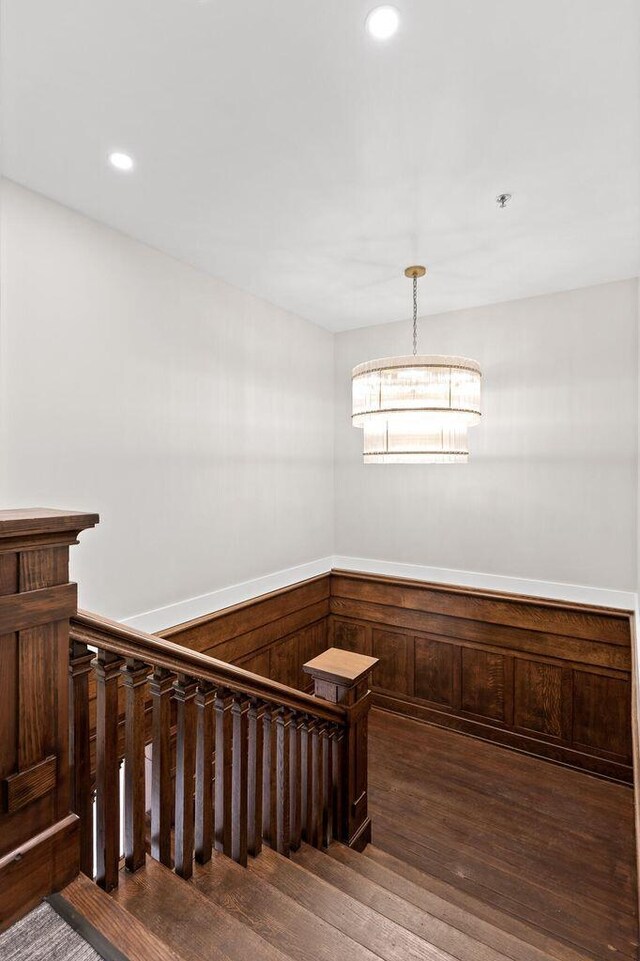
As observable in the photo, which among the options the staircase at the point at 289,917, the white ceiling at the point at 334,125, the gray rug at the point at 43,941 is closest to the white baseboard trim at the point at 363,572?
the staircase at the point at 289,917

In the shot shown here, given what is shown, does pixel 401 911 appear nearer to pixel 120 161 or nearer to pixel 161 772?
pixel 161 772

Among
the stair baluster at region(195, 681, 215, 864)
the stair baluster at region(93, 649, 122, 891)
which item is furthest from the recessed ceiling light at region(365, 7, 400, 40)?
the stair baluster at region(195, 681, 215, 864)

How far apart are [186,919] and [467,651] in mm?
2829

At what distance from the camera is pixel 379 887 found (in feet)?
6.08

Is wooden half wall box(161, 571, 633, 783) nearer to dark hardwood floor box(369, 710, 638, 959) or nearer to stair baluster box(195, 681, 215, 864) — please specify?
dark hardwood floor box(369, 710, 638, 959)

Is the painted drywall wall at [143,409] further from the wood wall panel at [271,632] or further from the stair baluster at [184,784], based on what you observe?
the stair baluster at [184,784]

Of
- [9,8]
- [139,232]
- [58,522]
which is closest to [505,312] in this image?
[139,232]

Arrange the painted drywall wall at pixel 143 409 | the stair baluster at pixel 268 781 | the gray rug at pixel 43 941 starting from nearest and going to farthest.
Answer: the gray rug at pixel 43 941 < the stair baluster at pixel 268 781 < the painted drywall wall at pixel 143 409

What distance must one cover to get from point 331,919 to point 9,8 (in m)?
2.93

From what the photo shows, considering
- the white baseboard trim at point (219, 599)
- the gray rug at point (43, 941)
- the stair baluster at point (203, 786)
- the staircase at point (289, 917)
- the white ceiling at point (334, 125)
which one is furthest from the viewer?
the white baseboard trim at point (219, 599)

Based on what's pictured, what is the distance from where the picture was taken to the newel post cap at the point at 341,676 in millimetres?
2244

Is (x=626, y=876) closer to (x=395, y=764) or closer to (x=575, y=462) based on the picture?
(x=395, y=764)

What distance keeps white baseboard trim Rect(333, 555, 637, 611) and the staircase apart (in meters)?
1.88

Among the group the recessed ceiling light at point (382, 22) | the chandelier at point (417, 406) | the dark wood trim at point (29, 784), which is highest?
the recessed ceiling light at point (382, 22)
